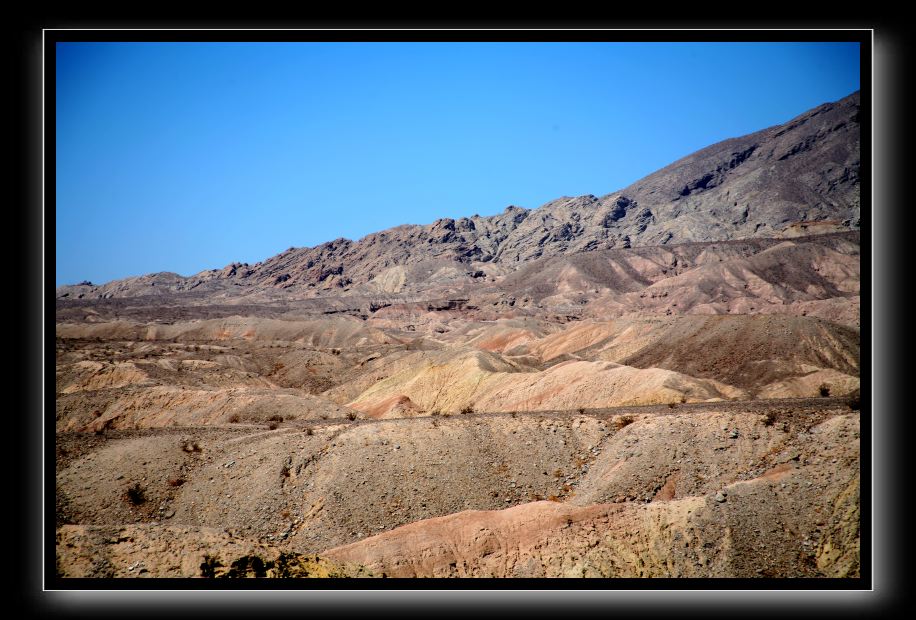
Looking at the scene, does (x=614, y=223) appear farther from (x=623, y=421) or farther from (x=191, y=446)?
(x=191, y=446)

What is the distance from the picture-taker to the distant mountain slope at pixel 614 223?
146 meters

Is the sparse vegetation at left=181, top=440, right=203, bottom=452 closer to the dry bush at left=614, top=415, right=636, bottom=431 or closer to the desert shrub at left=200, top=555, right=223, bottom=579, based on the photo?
the desert shrub at left=200, top=555, right=223, bottom=579

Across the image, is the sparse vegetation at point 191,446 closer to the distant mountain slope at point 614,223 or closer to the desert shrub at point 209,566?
the desert shrub at point 209,566

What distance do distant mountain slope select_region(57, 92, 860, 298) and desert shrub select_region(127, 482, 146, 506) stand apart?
4972 inches

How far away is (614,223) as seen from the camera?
553ft

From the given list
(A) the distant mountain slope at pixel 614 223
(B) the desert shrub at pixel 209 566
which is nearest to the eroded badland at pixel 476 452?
(B) the desert shrub at pixel 209 566

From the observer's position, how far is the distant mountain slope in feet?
480

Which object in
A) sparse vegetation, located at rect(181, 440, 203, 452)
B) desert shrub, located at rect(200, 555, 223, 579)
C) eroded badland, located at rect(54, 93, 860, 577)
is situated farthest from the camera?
sparse vegetation, located at rect(181, 440, 203, 452)

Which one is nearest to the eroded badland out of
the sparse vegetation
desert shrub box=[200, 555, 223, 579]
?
desert shrub box=[200, 555, 223, 579]

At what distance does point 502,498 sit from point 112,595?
30.2 feet

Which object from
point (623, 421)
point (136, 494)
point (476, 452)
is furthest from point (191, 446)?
point (623, 421)

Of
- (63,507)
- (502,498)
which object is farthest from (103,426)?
(502,498)
